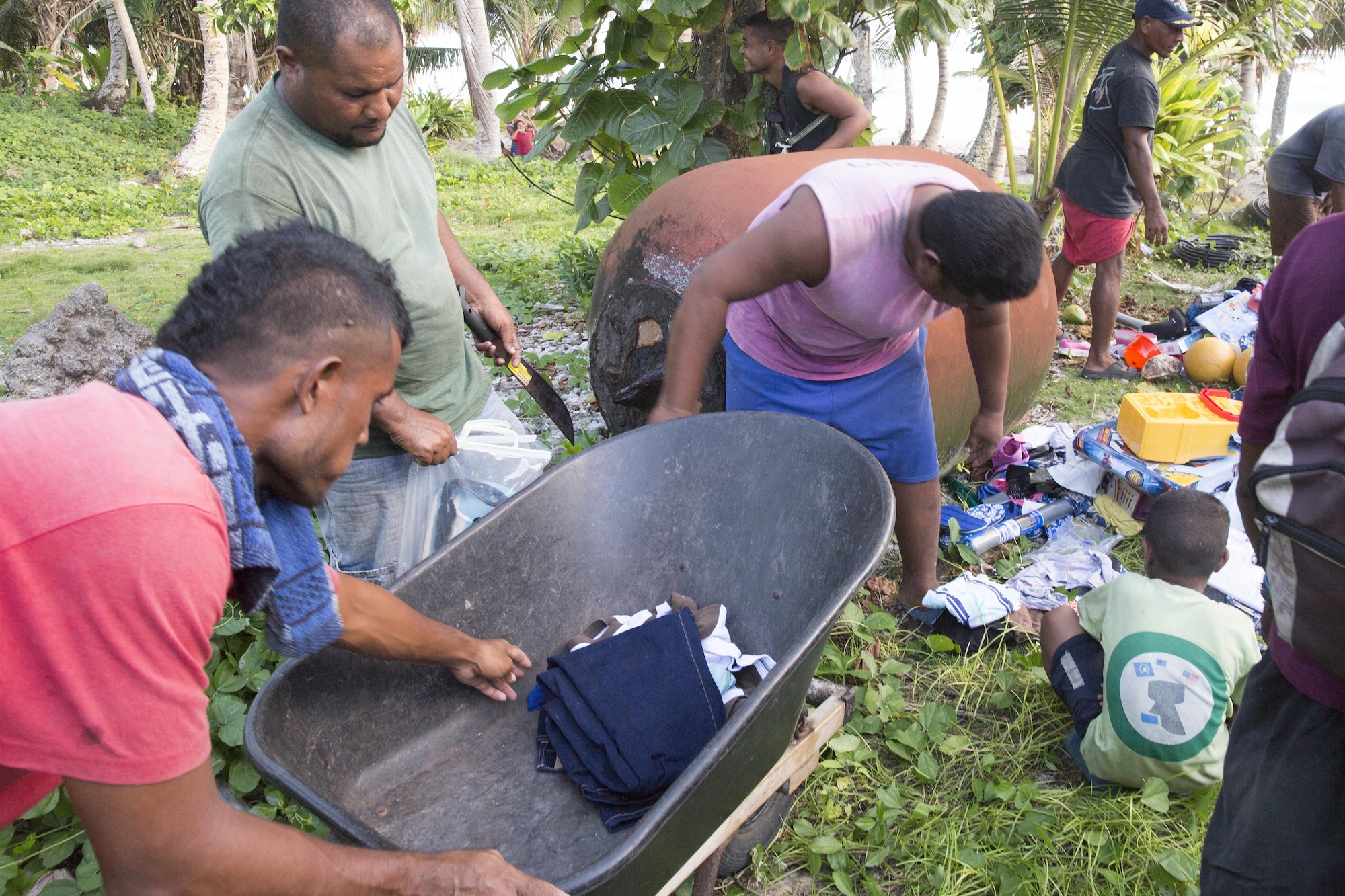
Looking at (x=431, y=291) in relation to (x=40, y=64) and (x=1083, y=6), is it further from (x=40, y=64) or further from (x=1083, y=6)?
(x=40, y=64)

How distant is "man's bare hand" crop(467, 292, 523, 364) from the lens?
8.46 ft

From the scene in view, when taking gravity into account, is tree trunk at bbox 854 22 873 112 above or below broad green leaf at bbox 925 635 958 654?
above

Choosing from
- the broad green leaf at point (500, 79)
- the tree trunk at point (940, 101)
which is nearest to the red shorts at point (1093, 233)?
the broad green leaf at point (500, 79)

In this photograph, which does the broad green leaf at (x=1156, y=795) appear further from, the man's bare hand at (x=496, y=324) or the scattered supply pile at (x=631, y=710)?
the man's bare hand at (x=496, y=324)

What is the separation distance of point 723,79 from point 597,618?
3571 mm

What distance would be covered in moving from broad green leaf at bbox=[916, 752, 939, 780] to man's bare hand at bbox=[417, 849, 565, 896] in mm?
1300

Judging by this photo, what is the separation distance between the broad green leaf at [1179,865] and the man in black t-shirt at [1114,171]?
337cm

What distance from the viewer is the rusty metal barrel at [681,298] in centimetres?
290

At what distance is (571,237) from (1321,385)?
284 inches

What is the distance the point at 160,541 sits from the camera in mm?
885

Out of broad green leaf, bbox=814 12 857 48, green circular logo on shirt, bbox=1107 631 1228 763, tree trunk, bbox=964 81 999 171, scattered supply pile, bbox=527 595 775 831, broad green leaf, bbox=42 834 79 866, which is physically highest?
broad green leaf, bbox=814 12 857 48

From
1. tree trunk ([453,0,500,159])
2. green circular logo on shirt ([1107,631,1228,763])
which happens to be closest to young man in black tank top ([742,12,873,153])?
green circular logo on shirt ([1107,631,1228,763])

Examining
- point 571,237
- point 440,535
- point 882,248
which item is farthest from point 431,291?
point 571,237

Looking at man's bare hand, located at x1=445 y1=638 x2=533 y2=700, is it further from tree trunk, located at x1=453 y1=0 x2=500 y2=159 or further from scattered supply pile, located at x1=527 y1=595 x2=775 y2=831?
tree trunk, located at x1=453 y1=0 x2=500 y2=159
